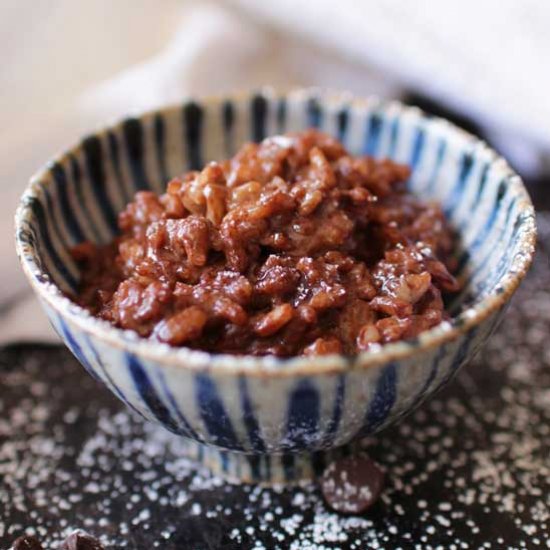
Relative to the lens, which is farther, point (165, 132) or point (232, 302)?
point (165, 132)

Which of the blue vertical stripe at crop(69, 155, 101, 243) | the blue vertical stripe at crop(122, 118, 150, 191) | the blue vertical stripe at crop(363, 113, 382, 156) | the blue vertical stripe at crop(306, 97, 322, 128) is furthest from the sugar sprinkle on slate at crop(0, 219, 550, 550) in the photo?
the blue vertical stripe at crop(306, 97, 322, 128)

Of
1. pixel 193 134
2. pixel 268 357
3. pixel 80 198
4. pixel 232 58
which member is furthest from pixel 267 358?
pixel 232 58

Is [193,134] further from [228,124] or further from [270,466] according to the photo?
[270,466]

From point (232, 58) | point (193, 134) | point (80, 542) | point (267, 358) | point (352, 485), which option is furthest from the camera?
point (232, 58)

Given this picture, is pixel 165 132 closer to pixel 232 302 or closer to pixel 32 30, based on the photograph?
pixel 232 302

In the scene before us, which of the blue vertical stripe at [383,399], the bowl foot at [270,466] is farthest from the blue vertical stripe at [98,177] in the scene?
the blue vertical stripe at [383,399]

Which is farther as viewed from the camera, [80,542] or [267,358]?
[80,542]

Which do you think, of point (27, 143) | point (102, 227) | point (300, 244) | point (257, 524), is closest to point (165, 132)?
point (102, 227)
